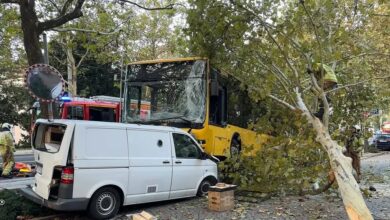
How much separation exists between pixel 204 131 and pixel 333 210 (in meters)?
3.39

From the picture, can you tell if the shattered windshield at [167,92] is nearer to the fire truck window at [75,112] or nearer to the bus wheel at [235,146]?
the bus wheel at [235,146]

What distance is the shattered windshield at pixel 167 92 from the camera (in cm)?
1050

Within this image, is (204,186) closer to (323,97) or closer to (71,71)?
(323,97)

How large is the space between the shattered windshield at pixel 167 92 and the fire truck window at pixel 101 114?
8.25 meters

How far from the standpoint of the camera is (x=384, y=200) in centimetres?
970

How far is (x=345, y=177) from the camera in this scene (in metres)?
7.28

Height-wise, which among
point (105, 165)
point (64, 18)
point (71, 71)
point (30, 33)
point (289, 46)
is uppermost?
point (71, 71)

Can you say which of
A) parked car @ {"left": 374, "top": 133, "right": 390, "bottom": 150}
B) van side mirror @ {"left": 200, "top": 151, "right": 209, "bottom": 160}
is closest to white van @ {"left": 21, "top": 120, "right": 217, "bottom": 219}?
van side mirror @ {"left": 200, "top": 151, "right": 209, "bottom": 160}

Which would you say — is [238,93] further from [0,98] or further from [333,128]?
[0,98]

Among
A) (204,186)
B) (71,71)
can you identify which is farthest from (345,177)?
(71,71)

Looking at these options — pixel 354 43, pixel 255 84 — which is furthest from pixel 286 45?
pixel 354 43

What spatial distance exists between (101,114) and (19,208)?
38.8 feet

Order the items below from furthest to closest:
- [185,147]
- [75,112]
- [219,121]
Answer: [75,112] < [219,121] < [185,147]

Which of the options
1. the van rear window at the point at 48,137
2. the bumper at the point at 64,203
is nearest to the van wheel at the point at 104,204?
the bumper at the point at 64,203
